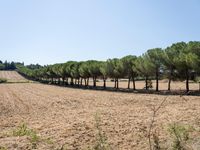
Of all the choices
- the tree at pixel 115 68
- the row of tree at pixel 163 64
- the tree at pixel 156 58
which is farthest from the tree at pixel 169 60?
the tree at pixel 115 68

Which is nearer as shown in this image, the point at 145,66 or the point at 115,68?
the point at 145,66

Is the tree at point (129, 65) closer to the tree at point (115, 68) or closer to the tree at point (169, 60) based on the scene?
the tree at point (115, 68)

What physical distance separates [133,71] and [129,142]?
2720 inches

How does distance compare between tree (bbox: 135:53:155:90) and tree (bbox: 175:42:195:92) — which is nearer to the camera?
tree (bbox: 175:42:195:92)

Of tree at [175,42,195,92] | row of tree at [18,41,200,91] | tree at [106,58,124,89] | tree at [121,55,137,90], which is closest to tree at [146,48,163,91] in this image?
row of tree at [18,41,200,91]

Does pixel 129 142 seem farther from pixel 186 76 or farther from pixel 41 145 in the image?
pixel 186 76

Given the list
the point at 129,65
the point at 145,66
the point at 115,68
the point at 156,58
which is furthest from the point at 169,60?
the point at 115,68

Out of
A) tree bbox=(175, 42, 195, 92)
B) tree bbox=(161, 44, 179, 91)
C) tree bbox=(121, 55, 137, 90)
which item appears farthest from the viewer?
tree bbox=(121, 55, 137, 90)

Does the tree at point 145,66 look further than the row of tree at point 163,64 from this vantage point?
Yes

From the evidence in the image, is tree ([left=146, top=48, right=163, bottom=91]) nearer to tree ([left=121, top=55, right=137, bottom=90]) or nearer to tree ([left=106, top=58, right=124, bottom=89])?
tree ([left=121, top=55, right=137, bottom=90])

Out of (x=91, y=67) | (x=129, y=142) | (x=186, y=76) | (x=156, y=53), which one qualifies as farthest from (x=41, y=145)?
(x=91, y=67)

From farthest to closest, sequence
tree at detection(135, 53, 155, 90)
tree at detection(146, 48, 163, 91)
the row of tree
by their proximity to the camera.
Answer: tree at detection(135, 53, 155, 90) < tree at detection(146, 48, 163, 91) < the row of tree

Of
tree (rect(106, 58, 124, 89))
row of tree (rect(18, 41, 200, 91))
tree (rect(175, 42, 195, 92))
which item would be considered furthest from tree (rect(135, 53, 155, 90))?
tree (rect(106, 58, 124, 89))

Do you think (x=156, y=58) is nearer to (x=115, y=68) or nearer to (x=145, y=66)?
(x=145, y=66)
